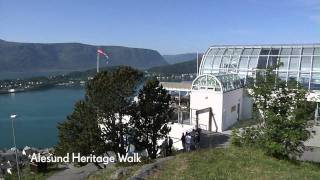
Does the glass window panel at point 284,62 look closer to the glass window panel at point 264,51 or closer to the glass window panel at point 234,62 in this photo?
the glass window panel at point 264,51

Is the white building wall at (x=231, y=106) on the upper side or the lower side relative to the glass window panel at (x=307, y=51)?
lower

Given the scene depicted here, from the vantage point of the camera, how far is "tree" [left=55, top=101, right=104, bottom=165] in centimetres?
2450

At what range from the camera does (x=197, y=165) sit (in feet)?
53.2

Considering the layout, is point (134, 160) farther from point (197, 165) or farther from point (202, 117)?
point (202, 117)

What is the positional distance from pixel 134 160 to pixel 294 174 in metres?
9.99

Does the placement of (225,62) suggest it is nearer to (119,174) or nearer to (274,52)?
(274,52)

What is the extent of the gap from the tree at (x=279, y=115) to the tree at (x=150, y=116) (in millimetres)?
9361

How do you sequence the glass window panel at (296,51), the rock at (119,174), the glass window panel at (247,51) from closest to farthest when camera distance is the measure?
the rock at (119,174), the glass window panel at (296,51), the glass window panel at (247,51)

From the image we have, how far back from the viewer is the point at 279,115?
53.2ft

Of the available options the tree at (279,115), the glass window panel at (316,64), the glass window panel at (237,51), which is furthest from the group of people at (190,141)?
the glass window panel at (237,51)

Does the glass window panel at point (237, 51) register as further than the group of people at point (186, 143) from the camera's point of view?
Yes

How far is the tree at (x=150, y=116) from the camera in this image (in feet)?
83.4

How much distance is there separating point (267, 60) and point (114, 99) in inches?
879

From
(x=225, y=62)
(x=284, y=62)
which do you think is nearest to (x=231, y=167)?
(x=284, y=62)
